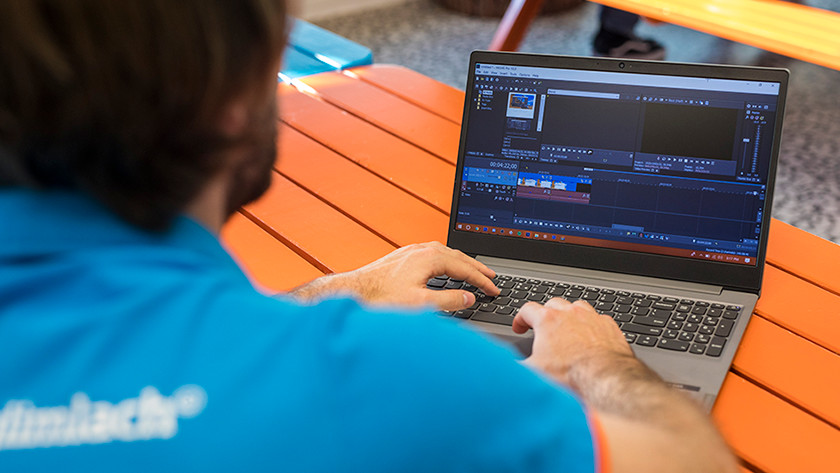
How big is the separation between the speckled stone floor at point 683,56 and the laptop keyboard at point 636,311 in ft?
5.45

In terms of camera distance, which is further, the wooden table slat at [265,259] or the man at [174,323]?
the wooden table slat at [265,259]

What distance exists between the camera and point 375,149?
1.44m

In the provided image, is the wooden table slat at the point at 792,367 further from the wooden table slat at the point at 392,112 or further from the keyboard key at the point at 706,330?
the wooden table slat at the point at 392,112

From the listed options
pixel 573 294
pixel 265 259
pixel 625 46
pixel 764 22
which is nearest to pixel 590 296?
pixel 573 294

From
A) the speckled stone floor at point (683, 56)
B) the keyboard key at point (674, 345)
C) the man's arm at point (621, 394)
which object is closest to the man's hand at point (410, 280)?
the man's arm at point (621, 394)

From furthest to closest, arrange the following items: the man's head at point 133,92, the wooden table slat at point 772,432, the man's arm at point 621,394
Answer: the wooden table slat at point 772,432 → the man's arm at point 621,394 → the man's head at point 133,92

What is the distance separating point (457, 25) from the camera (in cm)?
416

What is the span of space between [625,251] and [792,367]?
0.79 ft

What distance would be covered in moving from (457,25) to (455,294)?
347 centimetres

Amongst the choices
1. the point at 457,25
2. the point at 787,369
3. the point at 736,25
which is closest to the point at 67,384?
the point at 787,369

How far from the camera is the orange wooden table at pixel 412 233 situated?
0.78 meters

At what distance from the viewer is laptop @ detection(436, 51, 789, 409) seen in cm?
95

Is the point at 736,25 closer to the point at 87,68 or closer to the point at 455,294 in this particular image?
the point at 455,294

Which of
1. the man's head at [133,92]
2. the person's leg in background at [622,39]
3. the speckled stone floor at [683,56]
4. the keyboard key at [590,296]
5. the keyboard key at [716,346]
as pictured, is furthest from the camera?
the person's leg in background at [622,39]
